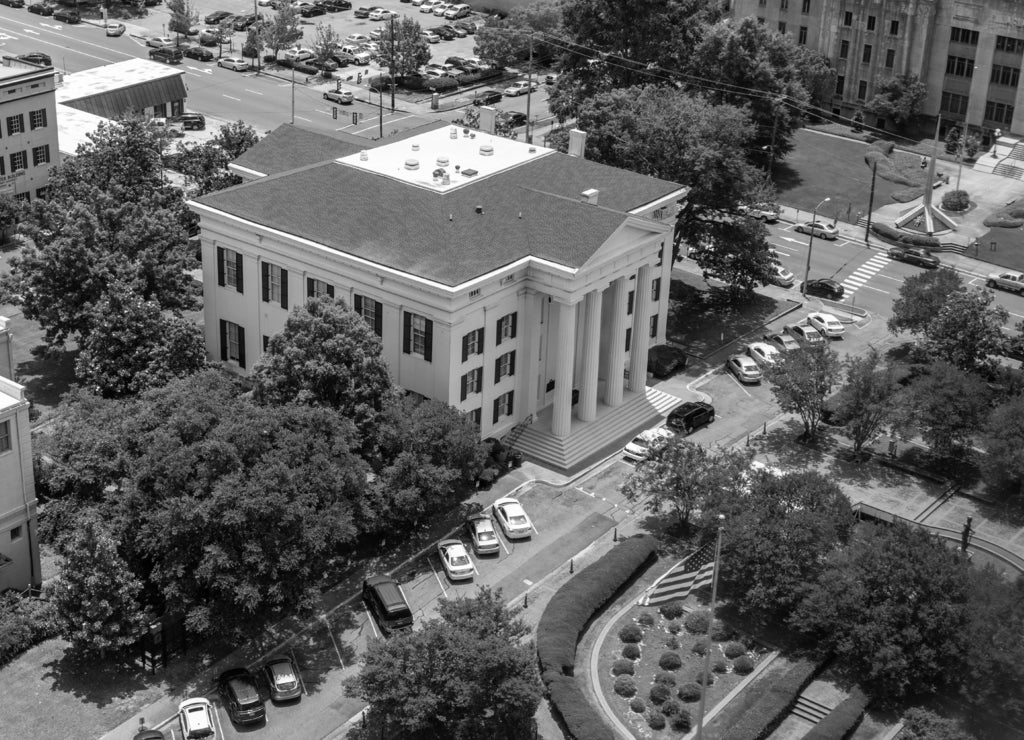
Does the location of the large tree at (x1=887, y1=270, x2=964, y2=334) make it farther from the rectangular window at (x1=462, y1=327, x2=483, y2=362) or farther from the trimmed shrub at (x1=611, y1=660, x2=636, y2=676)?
the trimmed shrub at (x1=611, y1=660, x2=636, y2=676)

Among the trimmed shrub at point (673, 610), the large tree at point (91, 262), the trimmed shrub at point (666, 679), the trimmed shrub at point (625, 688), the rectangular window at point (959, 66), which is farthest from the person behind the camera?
the rectangular window at point (959, 66)

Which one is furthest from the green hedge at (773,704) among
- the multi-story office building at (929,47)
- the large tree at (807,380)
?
the multi-story office building at (929,47)

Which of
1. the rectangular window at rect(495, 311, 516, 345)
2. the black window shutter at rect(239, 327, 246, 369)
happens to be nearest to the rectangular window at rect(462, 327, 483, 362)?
the rectangular window at rect(495, 311, 516, 345)

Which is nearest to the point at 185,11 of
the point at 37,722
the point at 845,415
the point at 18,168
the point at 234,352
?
the point at 18,168

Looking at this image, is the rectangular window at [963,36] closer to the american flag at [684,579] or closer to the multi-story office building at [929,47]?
the multi-story office building at [929,47]

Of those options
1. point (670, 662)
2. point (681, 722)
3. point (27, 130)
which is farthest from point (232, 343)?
point (681, 722)

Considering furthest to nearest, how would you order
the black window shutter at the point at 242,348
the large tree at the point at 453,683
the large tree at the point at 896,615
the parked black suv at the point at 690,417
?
1. the parked black suv at the point at 690,417
2. the black window shutter at the point at 242,348
3. the large tree at the point at 896,615
4. the large tree at the point at 453,683

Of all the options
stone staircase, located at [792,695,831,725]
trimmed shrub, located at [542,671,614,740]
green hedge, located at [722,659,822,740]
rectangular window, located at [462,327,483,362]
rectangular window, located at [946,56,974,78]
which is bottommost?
stone staircase, located at [792,695,831,725]
